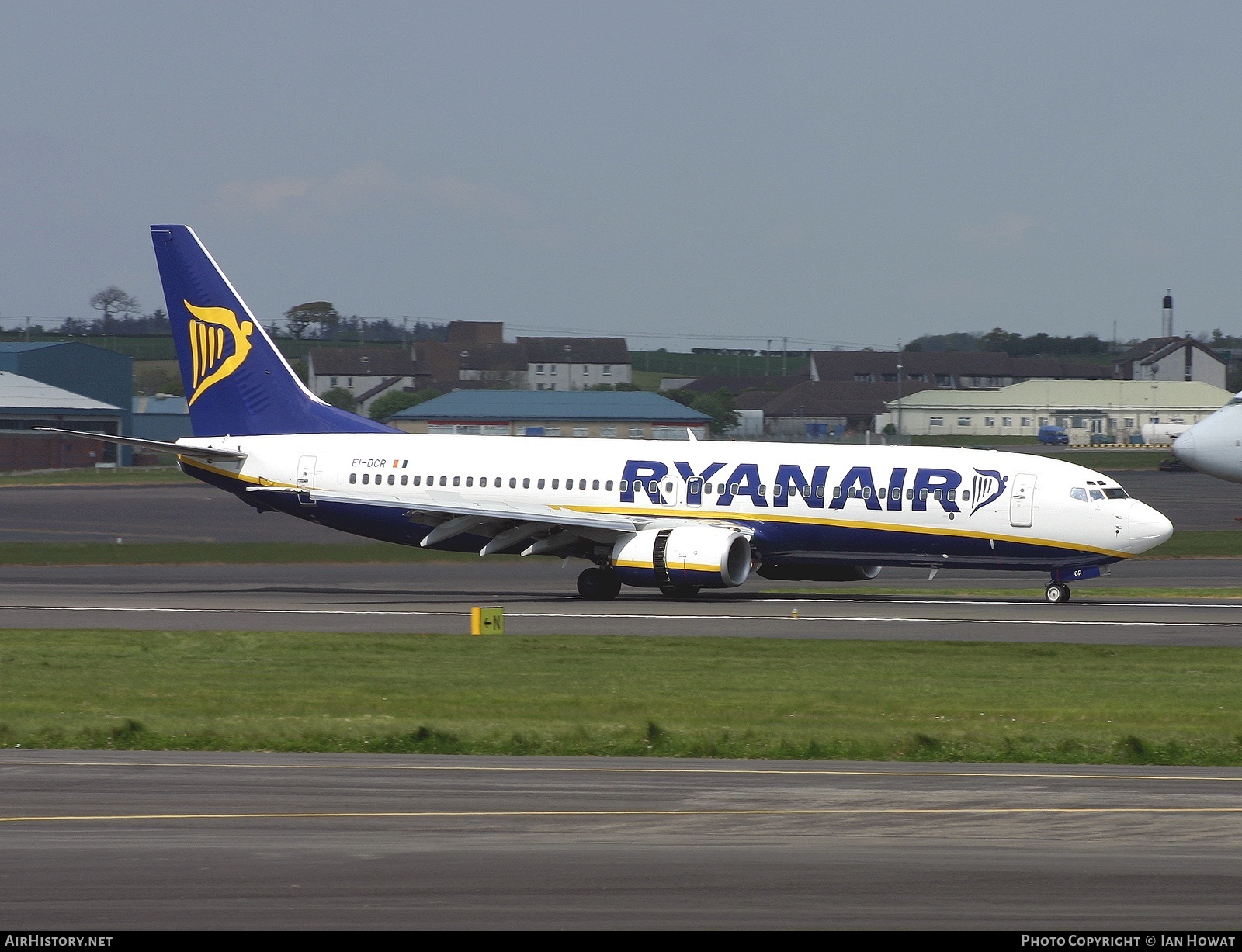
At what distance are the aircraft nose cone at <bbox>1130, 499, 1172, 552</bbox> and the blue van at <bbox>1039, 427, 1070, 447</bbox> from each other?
10375 cm

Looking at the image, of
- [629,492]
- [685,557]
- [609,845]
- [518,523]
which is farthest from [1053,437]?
[609,845]

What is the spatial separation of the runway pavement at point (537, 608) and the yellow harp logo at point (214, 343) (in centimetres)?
585

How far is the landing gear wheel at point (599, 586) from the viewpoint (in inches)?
1545

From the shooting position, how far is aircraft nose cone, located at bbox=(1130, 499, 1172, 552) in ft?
118

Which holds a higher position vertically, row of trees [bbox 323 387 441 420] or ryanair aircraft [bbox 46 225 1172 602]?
row of trees [bbox 323 387 441 420]

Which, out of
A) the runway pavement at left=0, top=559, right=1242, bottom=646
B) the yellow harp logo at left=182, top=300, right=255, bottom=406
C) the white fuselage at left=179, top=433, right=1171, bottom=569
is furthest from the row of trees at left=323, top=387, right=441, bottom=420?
the white fuselage at left=179, top=433, right=1171, bottom=569

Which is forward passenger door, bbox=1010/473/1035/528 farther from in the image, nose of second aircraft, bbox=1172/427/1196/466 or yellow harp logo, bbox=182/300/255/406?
yellow harp logo, bbox=182/300/255/406

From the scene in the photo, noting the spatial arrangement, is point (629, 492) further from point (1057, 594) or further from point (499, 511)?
point (1057, 594)

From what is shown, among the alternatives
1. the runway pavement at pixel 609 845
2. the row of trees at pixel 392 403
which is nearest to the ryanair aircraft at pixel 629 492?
the runway pavement at pixel 609 845

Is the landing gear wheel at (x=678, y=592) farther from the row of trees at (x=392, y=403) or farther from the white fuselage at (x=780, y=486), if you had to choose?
the row of trees at (x=392, y=403)

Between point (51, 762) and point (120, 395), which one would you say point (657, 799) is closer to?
point (51, 762)

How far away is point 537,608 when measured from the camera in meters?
37.1

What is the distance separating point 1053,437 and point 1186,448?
296 feet

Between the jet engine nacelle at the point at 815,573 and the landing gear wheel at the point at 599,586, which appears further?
the jet engine nacelle at the point at 815,573
